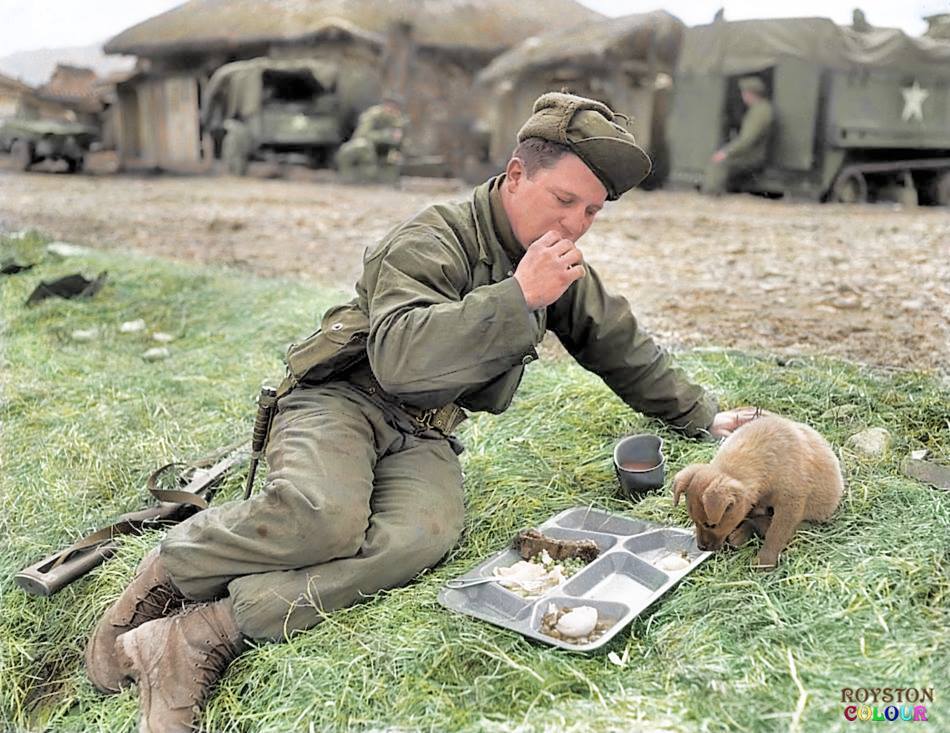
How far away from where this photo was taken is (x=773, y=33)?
614 cm

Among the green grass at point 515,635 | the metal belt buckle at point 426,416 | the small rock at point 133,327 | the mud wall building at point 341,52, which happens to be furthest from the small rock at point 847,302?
the mud wall building at point 341,52

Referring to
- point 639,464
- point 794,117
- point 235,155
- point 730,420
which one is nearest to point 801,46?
point 794,117

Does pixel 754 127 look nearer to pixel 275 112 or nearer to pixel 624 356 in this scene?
pixel 624 356

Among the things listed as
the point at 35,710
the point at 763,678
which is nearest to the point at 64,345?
the point at 35,710

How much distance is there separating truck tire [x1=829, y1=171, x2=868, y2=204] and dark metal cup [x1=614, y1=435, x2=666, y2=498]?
6288mm

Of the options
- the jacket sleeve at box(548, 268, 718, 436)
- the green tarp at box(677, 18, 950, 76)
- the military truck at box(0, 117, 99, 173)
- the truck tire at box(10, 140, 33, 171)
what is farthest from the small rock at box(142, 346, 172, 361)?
the truck tire at box(10, 140, 33, 171)

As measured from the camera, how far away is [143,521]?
3633 millimetres

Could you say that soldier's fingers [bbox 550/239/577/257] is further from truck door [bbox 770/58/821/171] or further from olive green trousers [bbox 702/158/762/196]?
olive green trousers [bbox 702/158/762/196]

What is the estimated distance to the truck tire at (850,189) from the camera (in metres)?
8.97

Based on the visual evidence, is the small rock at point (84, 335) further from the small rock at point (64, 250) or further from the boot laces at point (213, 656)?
the boot laces at point (213, 656)

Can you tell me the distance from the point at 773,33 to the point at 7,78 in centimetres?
473

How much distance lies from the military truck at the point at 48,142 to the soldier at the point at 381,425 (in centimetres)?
1480

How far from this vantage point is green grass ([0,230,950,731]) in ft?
7.25

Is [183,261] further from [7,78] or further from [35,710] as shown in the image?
[35,710]
